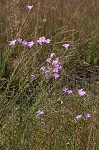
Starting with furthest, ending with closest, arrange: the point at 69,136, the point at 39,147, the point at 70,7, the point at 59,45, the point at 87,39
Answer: the point at 70,7 < the point at 87,39 < the point at 59,45 < the point at 69,136 < the point at 39,147

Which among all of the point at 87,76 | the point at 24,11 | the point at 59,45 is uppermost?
the point at 24,11

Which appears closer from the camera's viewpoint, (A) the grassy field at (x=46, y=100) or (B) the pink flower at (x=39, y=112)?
(A) the grassy field at (x=46, y=100)

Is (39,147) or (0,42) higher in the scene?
(0,42)

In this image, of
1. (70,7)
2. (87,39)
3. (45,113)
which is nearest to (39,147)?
(45,113)

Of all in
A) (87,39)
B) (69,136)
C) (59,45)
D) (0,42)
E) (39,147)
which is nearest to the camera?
(39,147)

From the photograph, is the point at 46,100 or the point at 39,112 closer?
the point at 39,112

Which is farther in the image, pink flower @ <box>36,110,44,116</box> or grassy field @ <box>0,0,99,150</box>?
pink flower @ <box>36,110,44,116</box>

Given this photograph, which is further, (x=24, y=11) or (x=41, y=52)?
(x=24, y=11)

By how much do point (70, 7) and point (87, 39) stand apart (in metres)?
0.60

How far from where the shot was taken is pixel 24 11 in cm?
434

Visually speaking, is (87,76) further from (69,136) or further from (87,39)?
(69,136)

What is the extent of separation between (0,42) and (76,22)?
1.05m

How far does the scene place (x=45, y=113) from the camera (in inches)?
90.0

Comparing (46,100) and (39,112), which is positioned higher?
(46,100)
